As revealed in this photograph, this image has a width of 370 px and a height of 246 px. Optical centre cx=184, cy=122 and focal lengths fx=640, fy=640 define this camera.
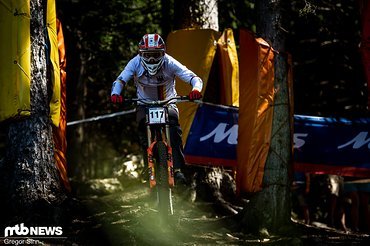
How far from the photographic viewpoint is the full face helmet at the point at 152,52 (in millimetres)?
7770

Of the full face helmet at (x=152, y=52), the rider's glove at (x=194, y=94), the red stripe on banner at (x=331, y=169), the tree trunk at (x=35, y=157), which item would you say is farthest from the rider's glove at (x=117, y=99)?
the red stripe on banner at (x=331, y=169)

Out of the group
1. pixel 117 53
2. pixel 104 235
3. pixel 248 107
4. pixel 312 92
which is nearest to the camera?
pixel 104 235

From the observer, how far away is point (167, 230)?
7.70 meters

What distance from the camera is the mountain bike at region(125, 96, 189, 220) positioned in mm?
7656

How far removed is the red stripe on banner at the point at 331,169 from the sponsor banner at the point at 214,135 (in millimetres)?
1184

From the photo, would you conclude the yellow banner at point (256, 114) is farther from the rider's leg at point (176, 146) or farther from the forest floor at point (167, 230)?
the rider's leg at point (176, 146)

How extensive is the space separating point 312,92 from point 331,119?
6.62m

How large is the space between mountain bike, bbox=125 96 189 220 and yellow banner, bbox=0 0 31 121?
126 centimetres

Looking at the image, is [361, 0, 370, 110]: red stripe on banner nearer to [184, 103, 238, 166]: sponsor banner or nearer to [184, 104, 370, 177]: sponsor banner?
[184, 104, 370, 177]: sponsor banner

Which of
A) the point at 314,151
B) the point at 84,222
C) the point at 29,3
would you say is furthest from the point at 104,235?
the point at 314,151

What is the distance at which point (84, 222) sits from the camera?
8.16m

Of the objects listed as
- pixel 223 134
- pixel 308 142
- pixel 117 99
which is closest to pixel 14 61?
pixel 117 99

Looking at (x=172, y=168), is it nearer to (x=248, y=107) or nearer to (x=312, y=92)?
(x=248, y=107)

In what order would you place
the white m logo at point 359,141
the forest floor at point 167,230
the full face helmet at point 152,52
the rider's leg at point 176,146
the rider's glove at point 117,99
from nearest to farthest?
the forest floor at point 167,230, the rider's glove at point 117,99, the full face helmet at point 152,52, the rider's leg at point 176,146, the white m logo at point 359,141
